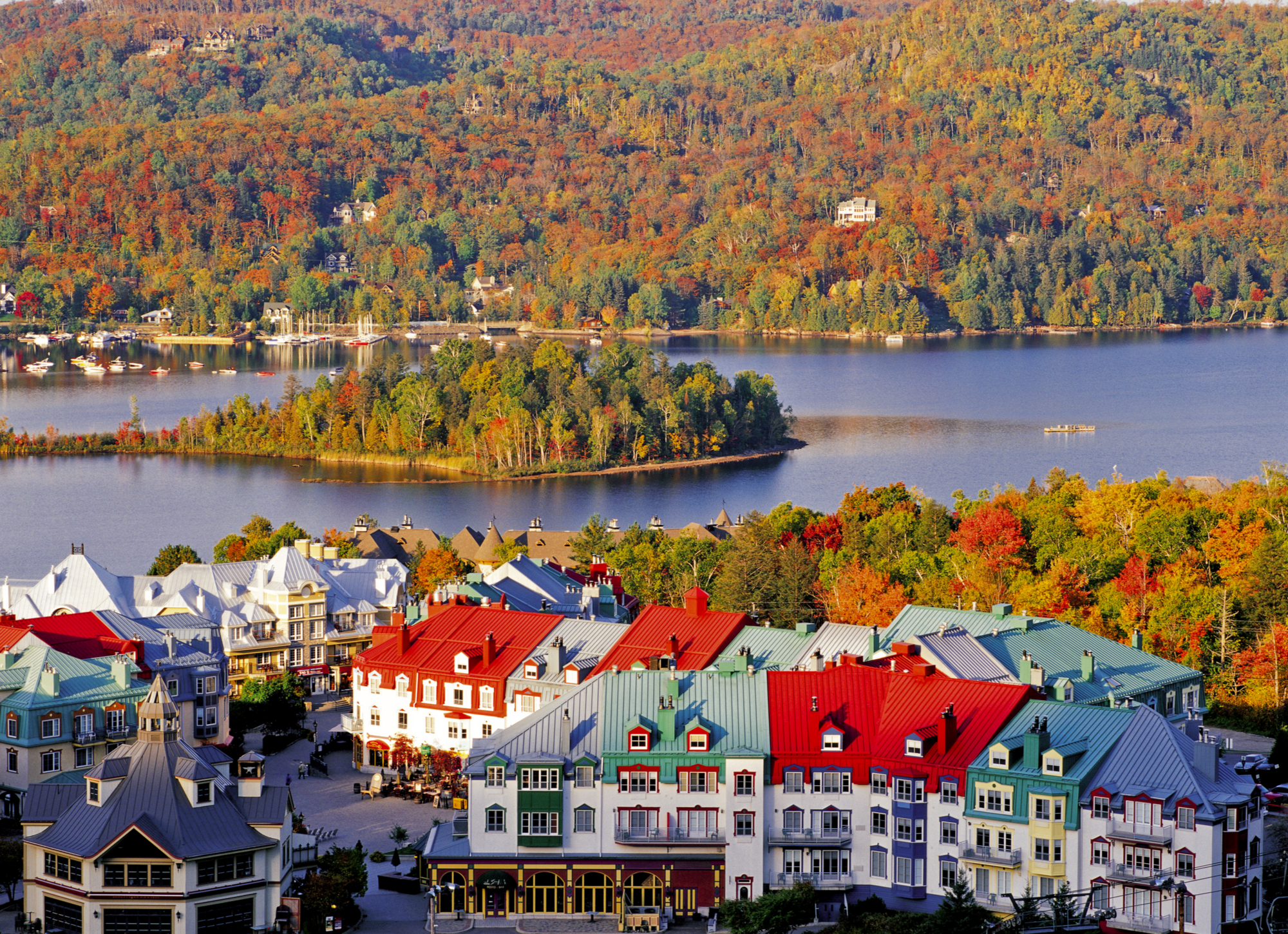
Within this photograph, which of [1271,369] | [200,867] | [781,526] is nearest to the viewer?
[200,867]

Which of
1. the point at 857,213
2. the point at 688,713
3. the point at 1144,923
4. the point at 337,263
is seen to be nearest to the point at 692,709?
the point at 688,713

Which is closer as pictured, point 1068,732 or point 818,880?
point 1068,732

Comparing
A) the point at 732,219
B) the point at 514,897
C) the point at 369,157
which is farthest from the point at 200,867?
the point at 369,157

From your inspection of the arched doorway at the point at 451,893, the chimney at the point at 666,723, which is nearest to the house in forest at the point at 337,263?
the chimney at the point at 666,723

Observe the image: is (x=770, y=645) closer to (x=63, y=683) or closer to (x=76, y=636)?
(x=63, y=683)

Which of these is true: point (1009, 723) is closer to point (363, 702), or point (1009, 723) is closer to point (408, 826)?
point (408, 826)

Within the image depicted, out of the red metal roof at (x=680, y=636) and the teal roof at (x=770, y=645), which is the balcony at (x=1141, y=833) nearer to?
the teal roof at (x=770, y=645)
